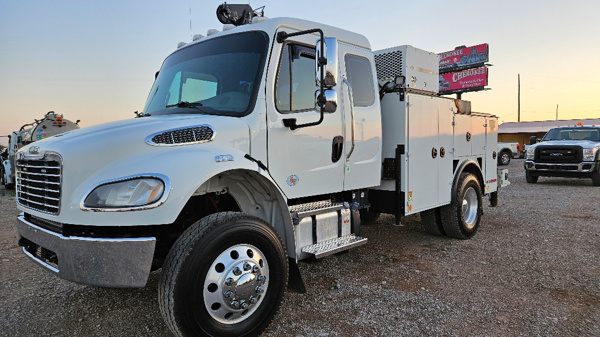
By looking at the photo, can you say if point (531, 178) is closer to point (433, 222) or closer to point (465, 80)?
point (433, 222)

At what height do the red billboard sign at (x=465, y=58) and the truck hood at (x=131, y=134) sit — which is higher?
the red billboard sign at (x=465, y=58)

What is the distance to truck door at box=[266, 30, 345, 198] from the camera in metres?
3.44

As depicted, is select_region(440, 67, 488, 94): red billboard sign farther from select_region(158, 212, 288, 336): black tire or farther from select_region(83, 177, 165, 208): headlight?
select_region(83, 177, 165, 208): headlight

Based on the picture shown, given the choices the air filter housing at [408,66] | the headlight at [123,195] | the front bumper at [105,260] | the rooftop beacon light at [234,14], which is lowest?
the front bumper at [105,260]

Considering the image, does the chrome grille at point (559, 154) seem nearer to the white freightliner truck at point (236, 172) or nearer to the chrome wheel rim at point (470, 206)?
the chrome wheel rim at point (470, 206)

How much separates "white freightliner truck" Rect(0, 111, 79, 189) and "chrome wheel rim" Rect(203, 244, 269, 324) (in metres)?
14.7

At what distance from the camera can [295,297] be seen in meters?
3.93

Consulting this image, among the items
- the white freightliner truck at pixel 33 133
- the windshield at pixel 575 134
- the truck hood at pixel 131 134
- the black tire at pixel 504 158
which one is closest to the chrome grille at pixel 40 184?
the truck hood at pixel 131 134

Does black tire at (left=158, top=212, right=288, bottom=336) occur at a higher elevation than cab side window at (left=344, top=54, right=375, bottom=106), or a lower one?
lower

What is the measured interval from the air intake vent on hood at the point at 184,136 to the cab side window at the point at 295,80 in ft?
2.35

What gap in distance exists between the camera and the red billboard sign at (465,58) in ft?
115

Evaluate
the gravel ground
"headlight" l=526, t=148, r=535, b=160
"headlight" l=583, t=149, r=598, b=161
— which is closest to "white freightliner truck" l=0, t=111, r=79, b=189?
the gravel ground

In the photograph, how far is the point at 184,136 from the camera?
2.93 meters

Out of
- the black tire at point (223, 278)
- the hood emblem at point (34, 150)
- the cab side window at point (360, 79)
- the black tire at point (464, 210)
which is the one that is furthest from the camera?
the black tire at point (464, 210)
